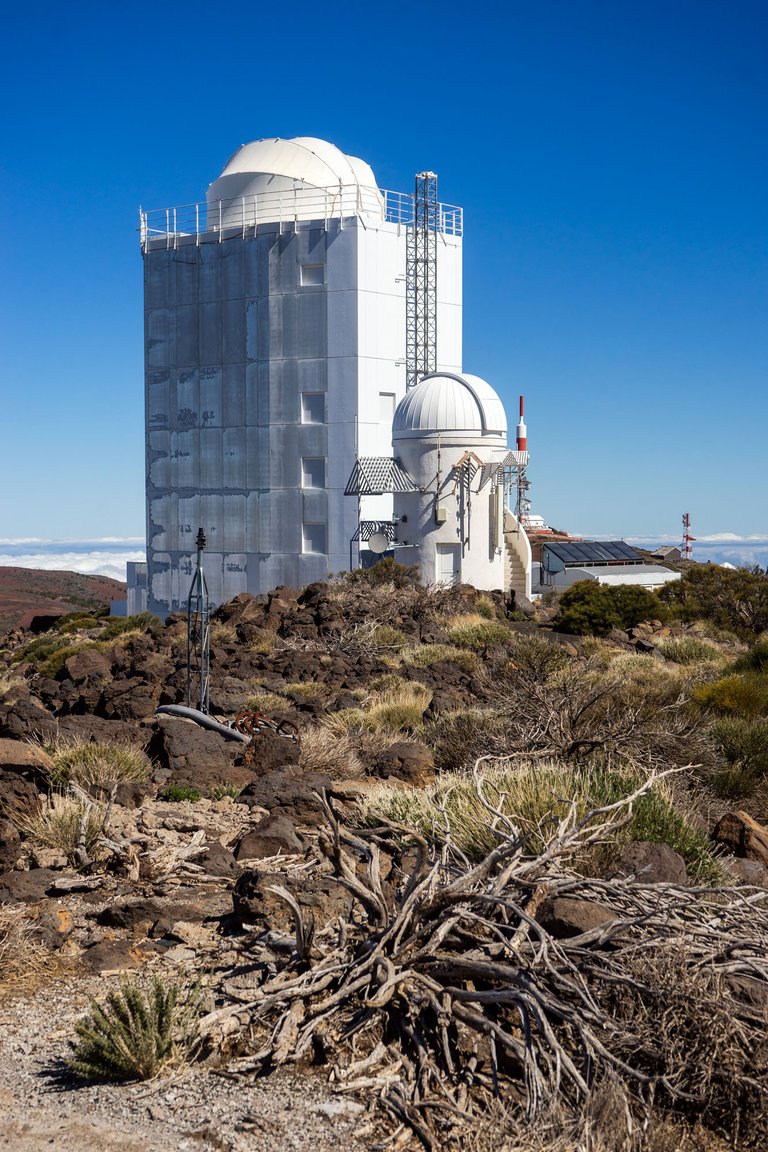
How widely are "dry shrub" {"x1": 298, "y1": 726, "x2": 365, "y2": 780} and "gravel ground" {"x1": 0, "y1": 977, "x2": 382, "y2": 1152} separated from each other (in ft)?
16.4

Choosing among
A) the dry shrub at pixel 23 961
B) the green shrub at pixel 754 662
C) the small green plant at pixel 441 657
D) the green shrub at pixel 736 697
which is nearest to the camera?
the dry shrub at pixel 23 961

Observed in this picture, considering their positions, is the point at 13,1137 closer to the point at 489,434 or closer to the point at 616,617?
the point at 616,617

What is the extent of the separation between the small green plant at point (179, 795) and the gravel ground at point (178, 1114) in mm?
3855

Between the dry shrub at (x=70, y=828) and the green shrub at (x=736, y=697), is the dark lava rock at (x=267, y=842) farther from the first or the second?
the green shrub at (x=736, y=697)

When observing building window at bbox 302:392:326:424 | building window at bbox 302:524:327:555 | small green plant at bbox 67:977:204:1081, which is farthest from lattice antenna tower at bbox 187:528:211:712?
building window at bbox 302:392:326:424

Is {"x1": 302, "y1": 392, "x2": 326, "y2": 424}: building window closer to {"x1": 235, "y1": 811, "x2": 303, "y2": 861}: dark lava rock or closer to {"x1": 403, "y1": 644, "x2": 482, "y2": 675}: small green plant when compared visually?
{"x1": 403, "y1": 644, "x2": 482, "y2": 675}: small green plant

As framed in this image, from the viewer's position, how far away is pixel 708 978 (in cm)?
400

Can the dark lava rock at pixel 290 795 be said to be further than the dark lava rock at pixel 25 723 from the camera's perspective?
No

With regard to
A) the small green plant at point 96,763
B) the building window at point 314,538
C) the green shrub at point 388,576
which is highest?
the building window at point 314,538

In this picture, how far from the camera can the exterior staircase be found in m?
27.9

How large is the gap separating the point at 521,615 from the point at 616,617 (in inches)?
111

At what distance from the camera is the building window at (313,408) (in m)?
33.8

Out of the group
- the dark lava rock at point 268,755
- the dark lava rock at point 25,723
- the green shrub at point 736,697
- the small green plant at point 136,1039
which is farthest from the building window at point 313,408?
the small green plant at point 136,1039

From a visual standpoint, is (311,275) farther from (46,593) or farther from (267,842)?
(267,842)
